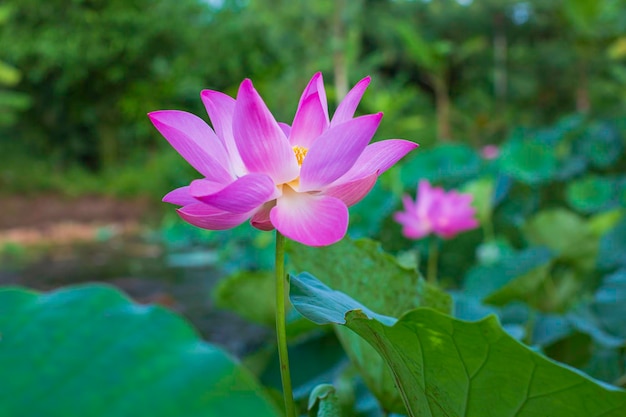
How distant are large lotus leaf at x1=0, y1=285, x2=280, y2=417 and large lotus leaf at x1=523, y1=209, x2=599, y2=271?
1.74 feet

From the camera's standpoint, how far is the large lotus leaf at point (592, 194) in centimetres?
92

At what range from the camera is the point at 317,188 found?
198 mm

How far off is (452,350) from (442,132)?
7.57 m

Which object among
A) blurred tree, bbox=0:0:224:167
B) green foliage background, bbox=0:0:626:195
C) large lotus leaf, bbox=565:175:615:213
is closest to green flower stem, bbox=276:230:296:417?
large lotus leaf, bbox=565:175:615:213

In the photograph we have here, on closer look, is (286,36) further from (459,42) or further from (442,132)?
(459,42)

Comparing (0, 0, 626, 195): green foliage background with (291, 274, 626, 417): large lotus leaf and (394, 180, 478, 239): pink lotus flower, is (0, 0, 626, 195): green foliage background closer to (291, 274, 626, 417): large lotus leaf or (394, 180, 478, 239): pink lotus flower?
(394, 180, 478, 239): pink lotus flower

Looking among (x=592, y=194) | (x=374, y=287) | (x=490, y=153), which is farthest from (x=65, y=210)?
(x=374, y=287)

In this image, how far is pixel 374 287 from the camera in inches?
10.2

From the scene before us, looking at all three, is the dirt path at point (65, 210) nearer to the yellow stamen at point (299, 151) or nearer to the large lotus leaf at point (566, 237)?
the large lotus leaf at point (566, 237)

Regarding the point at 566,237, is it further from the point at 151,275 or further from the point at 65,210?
the point at 65,210

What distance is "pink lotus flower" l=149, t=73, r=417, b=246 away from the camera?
0.60 feet

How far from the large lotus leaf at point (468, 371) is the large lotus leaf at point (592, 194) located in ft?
2.67

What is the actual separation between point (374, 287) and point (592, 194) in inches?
30.5

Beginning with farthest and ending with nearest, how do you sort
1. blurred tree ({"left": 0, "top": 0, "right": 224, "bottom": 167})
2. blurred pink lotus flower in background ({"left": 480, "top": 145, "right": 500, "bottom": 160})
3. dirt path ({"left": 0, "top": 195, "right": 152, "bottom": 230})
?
blurred tree ({"left": 0, "top": 0, "right": 224, "bottom": 167}), dirt path ({"left": 0, "top": 195, "right": 152, "bottom": 230}), blurred pink lotus flower in background ({"left": 480, "top": 145, "right": 500, "bottom": 160})
